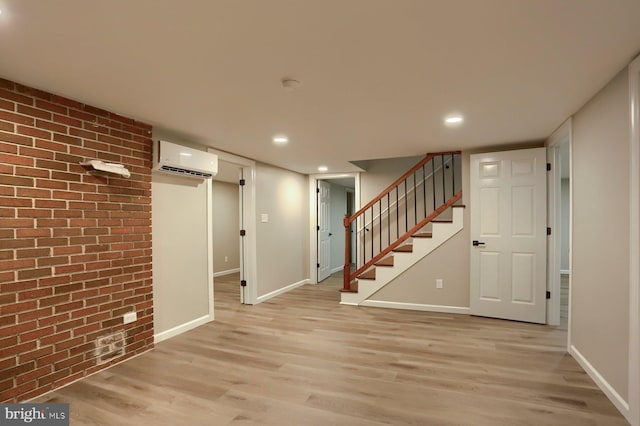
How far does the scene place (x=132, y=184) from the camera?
2971mm

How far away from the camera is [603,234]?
89.4 inches

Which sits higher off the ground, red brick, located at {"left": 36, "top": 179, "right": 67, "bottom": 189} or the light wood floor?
red brick, located at {"left": 36, "top": 179, "right": 67, "bottom": 189}

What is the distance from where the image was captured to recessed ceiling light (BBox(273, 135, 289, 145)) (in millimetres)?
3590

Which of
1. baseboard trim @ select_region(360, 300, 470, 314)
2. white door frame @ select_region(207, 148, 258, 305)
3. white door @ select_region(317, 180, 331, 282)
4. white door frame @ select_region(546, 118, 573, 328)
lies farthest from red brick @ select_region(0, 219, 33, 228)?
white door frame @ select_region(546, 118, 573, 328)

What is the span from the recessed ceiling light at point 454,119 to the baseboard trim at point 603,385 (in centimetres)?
228

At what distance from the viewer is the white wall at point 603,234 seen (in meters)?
2.02

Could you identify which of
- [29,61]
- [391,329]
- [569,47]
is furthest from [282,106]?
[391,329]

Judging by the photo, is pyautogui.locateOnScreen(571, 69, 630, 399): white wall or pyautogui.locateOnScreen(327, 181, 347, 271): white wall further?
pyautogui.locateOnScreen(327, 181, 347, 271): white wall

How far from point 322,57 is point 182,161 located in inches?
80.2

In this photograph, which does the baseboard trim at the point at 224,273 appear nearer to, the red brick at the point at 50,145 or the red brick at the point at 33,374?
the red brick at the point at 33,374

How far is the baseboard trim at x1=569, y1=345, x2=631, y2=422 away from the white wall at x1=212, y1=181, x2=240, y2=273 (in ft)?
21.2

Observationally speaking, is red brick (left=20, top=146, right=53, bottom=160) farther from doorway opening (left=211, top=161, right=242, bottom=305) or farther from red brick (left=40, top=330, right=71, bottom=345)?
doorway opening (left=211, top=161, right=242, bottom=305)

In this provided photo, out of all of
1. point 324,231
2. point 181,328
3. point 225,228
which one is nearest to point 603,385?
point 181,328

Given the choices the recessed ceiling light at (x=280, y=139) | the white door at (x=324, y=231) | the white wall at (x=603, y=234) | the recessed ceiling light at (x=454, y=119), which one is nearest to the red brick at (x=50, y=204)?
the recessed ceiling light at (x=280, y=139)
